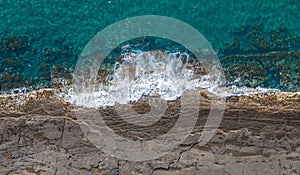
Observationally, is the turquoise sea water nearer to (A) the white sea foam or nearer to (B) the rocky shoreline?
(A) the white sea foam

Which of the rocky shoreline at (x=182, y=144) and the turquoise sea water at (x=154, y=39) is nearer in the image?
the rocky shoreline at (x=182, y=144)

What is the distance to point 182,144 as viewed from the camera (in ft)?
31.5

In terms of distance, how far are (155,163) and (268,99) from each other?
9.36ft

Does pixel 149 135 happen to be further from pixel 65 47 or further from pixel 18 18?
pixel 18 18

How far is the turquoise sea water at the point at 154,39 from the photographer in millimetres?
10578

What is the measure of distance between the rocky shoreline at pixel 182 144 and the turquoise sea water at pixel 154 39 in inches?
30.0

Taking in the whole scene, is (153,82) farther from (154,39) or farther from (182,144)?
(182,144)

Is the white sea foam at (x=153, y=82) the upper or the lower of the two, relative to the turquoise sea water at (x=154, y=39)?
lower

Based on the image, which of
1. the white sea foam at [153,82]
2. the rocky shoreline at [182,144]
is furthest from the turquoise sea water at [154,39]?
the rocky shoreline at [182,144]

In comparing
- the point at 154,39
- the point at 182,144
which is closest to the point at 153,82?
the point at 154,39

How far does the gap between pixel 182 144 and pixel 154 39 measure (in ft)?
8.85

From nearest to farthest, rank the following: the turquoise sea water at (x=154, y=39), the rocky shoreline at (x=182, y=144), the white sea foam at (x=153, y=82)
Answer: the rocky shoreline at (x=182, y=144), the white sea foam at (x=153, y=82), the turquoise sea water at (x=154, y=39)

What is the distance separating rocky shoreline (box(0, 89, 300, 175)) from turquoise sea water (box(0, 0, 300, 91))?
76 cm

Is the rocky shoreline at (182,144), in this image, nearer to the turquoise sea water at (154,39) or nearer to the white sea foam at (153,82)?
the white sea foam at (153,82)
